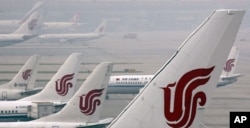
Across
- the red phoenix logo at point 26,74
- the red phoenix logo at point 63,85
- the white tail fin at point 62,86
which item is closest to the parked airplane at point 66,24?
the red phoenix logo at point 26,74

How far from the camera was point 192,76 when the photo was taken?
13039 millimetres

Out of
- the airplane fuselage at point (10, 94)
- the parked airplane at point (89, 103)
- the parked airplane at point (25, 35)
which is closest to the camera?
the parked airplane at point (89, 103)

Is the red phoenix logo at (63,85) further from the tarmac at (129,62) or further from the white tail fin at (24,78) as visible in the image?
the tarmac at (129,62)

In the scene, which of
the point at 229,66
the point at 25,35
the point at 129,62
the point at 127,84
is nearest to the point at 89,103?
the point at 127,84

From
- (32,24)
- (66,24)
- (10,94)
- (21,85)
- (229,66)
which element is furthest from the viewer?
(66,24)

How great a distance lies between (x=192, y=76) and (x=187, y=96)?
1.52 ft

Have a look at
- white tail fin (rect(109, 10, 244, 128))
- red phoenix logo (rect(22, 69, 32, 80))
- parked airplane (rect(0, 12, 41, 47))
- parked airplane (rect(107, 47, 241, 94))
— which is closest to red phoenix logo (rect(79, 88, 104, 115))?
white tail fin (rect(109, 10, 244, 128))

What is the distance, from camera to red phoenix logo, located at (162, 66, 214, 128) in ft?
42.7

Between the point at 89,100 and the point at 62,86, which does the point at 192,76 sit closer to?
the point at 89,100

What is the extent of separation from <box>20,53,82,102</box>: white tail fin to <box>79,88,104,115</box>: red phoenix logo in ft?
28.6

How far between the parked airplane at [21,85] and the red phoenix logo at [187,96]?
97.0 ft

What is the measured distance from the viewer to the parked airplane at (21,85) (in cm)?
4184

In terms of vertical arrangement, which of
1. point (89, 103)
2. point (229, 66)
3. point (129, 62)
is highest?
point (129, 62)

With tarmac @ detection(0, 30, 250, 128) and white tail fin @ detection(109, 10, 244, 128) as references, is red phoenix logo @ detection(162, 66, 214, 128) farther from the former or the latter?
tarmac @ detection(0, 30, 250, 128)
